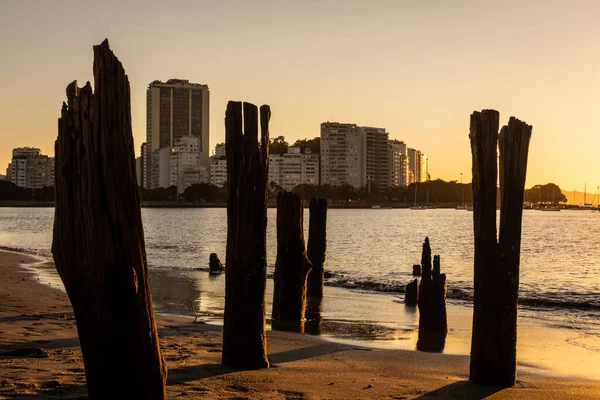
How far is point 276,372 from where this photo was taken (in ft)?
30.2

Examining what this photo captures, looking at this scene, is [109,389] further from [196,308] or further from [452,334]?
[196,308]

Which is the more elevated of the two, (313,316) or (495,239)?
(495,239)

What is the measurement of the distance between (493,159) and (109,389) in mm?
5369

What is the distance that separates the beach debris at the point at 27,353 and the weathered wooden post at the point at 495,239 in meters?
5.49

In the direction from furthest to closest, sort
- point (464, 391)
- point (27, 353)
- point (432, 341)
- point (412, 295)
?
point (412, 295) < point (432, 341) < point (27, 353) < point (464, 391)

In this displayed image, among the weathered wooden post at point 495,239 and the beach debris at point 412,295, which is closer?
the weathered wooden post at point 495,239

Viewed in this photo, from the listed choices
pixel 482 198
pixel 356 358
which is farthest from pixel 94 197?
pixel 356 358

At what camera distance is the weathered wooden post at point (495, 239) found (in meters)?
8.91

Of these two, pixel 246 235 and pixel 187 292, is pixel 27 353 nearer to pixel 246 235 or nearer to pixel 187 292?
pixel 246 235

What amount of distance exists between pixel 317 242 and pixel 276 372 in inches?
440

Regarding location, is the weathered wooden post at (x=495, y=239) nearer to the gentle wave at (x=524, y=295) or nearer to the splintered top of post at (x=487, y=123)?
the splintered top of post at (x=487, y=123)

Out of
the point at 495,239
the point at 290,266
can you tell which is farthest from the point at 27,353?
the point at 290,266

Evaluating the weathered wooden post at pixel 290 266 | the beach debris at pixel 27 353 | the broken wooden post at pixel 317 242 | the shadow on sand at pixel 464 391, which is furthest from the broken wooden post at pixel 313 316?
the beach debris at pixel 27 353

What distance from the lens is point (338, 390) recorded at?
8453mm
